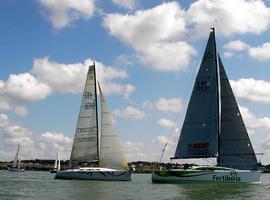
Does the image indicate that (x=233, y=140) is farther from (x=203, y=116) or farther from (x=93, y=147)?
(x=93, y=147)

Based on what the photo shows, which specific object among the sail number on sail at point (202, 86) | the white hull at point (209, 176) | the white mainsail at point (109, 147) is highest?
the sail number on sail at point (202, 86)

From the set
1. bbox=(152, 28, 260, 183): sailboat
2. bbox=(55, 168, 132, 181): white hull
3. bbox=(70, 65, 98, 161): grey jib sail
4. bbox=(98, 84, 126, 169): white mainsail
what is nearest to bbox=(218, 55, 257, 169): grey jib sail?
bbox=(152, 28, 260, 183): sailboat

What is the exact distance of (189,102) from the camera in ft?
168

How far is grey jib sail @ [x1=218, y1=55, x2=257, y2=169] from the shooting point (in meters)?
48.6

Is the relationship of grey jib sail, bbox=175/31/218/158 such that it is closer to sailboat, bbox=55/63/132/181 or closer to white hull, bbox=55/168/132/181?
white hull, bbox=55/168/132/181

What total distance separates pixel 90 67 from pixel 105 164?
1137 cm

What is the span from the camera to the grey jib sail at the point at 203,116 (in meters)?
49.9

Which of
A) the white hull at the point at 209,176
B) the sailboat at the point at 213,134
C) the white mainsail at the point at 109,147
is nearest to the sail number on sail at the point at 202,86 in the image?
the sailboat at the point at 213,134

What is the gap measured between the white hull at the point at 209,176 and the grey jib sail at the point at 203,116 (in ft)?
9.55

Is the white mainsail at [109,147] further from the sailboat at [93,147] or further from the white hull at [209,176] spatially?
the white hull at [209,176]

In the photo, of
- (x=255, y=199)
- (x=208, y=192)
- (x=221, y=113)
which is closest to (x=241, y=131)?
(x=221, y=113)

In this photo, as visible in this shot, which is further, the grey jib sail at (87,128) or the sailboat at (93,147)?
the grey jib sail at (87,128)

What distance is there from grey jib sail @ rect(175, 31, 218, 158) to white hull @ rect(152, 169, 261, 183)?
2.91 meters

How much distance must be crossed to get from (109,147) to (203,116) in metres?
11.5
